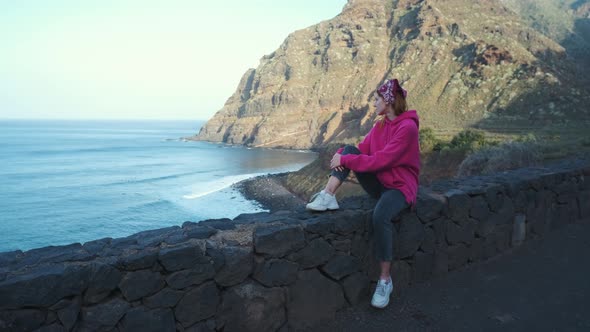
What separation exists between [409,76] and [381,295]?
83460mm

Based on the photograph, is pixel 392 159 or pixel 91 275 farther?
pixel 392 159

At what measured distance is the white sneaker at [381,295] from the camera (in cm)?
452

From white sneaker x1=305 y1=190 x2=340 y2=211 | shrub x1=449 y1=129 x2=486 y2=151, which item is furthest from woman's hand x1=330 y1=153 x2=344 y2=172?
shrub x1=449 y1=129 x2=486 y2=151

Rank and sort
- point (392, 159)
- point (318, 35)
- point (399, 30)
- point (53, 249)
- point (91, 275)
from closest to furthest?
point (91, 275) < point (53, 249) < point (392, 159) < point (399, 30) < point (318, 35)

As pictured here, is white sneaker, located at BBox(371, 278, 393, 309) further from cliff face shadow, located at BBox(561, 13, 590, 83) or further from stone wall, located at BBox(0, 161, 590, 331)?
cliff face shadow, located at BBox(561, 13, 590, 83)

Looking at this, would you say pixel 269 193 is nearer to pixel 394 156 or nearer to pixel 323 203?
pixel 323 203

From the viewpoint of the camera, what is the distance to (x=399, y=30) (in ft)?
345

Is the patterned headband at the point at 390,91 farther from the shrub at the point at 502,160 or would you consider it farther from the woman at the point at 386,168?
the shrub at the point at 502,160

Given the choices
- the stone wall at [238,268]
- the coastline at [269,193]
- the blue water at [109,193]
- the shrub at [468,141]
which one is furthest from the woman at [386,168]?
the coastline at [269,193]

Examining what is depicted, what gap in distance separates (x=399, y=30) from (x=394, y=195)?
109 m

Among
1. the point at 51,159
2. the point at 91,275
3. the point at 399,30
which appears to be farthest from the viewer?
the point at 399,30

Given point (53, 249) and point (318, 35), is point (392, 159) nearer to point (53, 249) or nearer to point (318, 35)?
point (53, 249)

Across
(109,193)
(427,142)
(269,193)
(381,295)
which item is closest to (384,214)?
(381,295)

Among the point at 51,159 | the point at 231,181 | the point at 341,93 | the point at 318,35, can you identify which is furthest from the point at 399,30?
the point at 51,159
